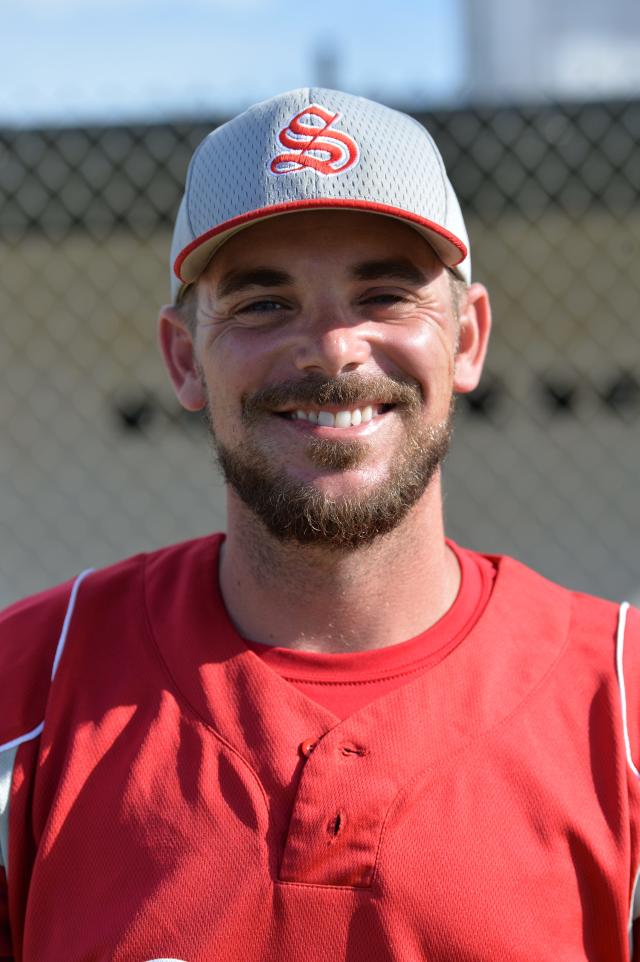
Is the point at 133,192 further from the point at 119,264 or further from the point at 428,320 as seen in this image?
the point at 428,320

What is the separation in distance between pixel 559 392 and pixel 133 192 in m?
2.36

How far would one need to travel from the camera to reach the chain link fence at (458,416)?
5.33m

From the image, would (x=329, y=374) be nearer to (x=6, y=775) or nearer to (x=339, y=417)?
(x=339, y=417)

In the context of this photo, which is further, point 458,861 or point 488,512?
point 488,512

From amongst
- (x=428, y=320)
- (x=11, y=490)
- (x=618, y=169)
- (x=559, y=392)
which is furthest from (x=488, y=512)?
(x=428, y=320)

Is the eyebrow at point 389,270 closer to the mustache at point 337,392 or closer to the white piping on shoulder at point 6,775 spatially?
the mustache at point 337,392

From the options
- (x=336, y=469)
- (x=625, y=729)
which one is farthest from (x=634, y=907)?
(x=336, y=469)

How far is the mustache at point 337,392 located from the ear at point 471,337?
0.74ft

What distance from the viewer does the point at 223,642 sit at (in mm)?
1896

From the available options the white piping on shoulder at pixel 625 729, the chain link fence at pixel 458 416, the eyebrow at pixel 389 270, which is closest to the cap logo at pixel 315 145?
the eyebrow at pixel 389 270

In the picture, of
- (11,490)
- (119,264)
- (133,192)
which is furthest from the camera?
(11,490)

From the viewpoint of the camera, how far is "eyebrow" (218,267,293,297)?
1880mm

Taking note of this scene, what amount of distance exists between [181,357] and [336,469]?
485mm

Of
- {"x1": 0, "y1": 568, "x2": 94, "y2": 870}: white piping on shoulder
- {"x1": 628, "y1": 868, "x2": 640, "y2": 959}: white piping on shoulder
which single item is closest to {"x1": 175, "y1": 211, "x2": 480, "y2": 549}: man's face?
{"x1": 0, "y1": 568, "x2": 94, "y2": 870}: white piping on shoulder
